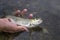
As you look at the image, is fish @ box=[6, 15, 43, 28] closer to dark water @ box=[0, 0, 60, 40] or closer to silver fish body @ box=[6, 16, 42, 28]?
silver fish body @ box=[6, 16, 42, 28]

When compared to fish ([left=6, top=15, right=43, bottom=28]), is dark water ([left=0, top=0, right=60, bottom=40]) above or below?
below

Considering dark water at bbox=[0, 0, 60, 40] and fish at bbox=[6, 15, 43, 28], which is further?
dark water at bbox=[0, 0, 60, 40]

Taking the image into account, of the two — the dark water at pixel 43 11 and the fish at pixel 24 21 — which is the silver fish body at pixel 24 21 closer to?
the fish at pixel 24 21

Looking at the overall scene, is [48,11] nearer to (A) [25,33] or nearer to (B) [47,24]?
(B) [47,24]

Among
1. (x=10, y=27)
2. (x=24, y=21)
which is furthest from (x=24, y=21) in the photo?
(x=10, y=27)

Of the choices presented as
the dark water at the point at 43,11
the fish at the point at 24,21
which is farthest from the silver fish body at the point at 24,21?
the dark water at the point at 43,11

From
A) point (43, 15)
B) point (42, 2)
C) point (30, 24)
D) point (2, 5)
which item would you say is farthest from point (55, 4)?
point (30, 24)

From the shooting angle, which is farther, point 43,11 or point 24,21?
point 43,11

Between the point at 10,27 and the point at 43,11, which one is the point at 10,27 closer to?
the point at 10,27

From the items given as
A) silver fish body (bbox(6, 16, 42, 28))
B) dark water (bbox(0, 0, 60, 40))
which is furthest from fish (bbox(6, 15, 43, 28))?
dark water (bbox(0, 0, 60, 40))
